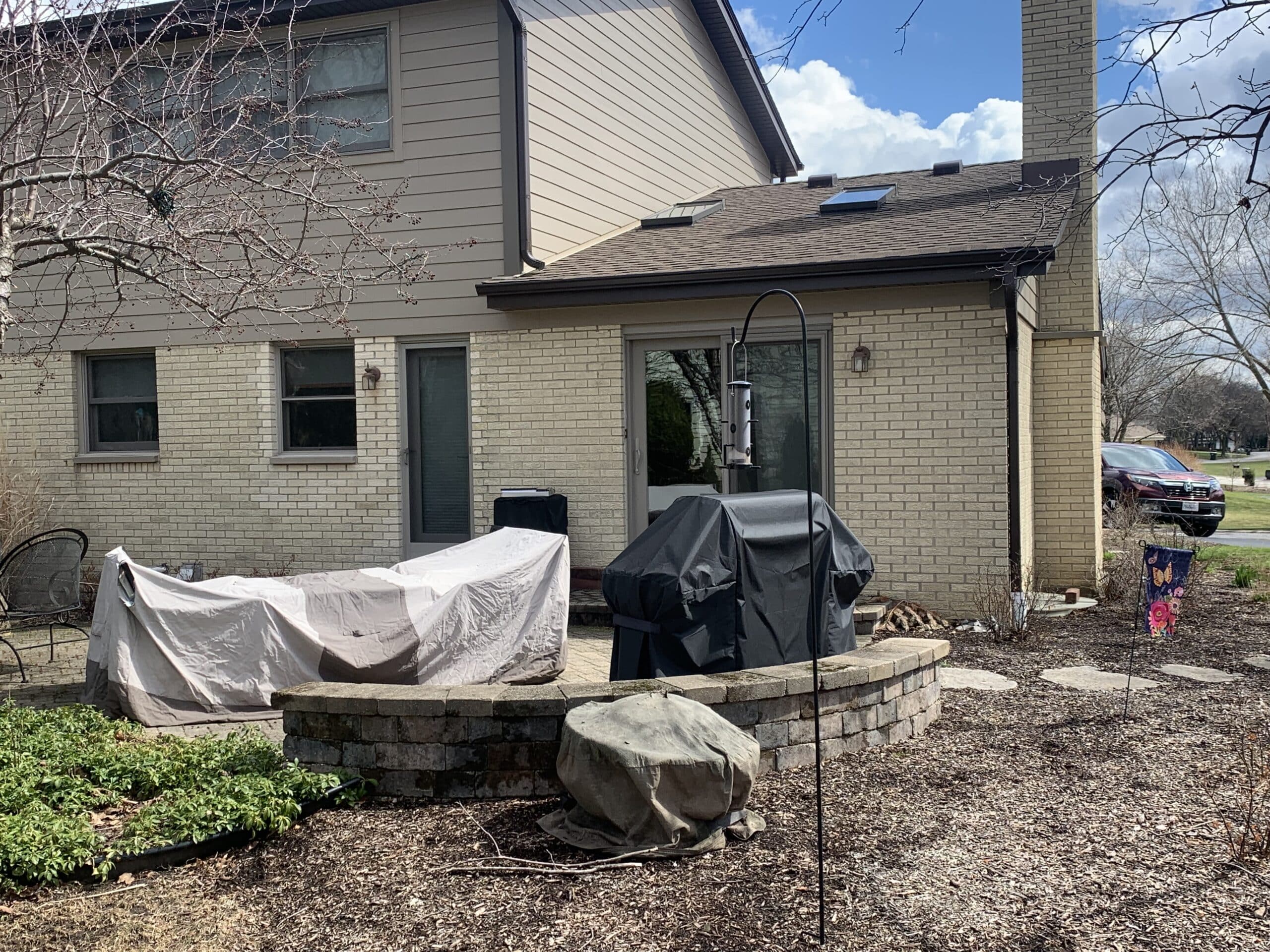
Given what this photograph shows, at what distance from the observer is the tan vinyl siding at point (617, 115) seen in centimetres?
1063

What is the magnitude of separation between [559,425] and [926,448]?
340 centimetres

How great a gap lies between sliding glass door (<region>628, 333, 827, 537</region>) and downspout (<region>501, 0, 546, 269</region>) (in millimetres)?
1527

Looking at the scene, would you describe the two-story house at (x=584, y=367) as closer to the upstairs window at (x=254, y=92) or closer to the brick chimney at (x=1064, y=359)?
the brick chimney at (x=1064, y=359)

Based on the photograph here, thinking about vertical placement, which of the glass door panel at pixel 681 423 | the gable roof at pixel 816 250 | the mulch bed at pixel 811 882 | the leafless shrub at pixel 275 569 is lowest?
the mulch bed at pixel 811 882

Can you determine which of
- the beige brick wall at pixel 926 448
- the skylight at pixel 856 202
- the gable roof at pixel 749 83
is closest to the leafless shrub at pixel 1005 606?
the beige brick wall at pixel 926 448

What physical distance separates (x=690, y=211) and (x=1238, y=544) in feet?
37.6

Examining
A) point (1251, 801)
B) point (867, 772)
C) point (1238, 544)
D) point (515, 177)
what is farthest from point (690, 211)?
point (1238, 544)

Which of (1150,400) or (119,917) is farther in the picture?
(1150,400)

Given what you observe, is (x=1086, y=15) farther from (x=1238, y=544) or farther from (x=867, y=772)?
(x=1238, y=544)

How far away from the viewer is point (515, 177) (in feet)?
33.3

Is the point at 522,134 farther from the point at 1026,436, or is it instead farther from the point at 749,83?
the point at 749,83

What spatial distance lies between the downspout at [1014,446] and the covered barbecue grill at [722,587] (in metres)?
3.12

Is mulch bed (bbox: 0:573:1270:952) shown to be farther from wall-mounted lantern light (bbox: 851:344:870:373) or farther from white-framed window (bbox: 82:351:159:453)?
white-framed window (bbox: 82:351:159:453)

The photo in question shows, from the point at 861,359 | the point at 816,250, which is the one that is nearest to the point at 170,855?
the point at 861,359
